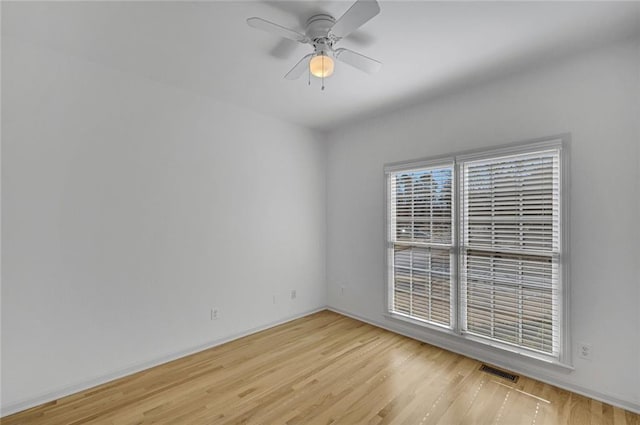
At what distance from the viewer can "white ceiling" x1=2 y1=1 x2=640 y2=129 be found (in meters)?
1.88

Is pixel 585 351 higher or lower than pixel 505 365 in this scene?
higher

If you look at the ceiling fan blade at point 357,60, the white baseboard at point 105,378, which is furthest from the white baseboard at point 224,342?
the ceiling fan blade at point 357,60

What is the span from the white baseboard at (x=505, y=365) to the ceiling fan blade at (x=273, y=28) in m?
3.24

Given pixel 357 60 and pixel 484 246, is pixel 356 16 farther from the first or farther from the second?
pixel 484 246

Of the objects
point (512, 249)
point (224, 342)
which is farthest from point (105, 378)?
point (512, 249)

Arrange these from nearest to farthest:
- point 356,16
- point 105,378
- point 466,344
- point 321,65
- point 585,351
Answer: point 356,16, point 321,65, point 585,351, point 105,378, point 466,344

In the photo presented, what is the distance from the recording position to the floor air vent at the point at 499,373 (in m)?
2.56

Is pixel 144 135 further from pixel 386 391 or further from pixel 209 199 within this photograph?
pixel 386 391

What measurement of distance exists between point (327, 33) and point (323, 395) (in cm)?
275

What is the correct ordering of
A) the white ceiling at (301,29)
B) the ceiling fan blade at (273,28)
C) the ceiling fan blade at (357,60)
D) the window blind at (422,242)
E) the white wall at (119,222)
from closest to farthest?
the ceiling fan blade at (273,28) < the white ceiling at (301,29) < the ceiling fan blade at (357,60) < the white wall at (119,222) < the window blind at (422,242)

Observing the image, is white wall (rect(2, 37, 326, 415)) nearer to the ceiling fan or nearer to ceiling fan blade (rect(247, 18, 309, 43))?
the ceiling fan

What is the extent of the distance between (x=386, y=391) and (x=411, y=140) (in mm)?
2651

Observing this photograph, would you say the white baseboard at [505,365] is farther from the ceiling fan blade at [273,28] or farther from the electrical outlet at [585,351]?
the ceiling fan blade at [273,28]

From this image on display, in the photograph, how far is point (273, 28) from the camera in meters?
1.78
